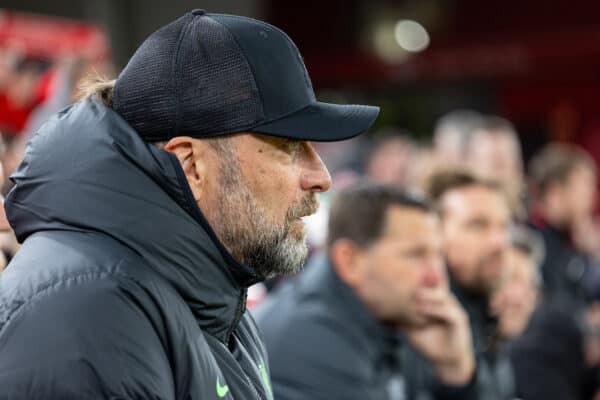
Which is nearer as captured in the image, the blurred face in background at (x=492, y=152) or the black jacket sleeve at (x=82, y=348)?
the black jacket sleeve at (x=82, y=348)

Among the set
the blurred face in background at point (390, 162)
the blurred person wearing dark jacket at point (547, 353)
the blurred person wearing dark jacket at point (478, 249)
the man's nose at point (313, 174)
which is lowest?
the blurred face in background at point (390, 162)

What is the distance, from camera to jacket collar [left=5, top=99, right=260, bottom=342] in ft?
4.52

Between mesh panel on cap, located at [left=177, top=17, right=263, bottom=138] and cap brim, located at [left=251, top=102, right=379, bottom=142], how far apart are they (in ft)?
0.11

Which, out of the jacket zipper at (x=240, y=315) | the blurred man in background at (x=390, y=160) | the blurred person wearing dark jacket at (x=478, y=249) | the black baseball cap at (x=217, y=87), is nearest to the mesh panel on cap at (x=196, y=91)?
the black baseball cap at (x=217, y=87)

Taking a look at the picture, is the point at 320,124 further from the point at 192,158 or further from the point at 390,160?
the point at 390,160

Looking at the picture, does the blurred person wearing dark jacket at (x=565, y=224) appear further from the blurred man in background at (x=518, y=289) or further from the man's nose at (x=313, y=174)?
the man's nose at (x=313, y=174)

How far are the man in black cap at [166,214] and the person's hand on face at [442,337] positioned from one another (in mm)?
1604

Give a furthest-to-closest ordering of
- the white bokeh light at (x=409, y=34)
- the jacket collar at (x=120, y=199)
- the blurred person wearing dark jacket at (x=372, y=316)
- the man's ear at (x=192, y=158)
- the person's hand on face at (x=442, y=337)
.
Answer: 1. the white bokeh light at (x=409, y=34)
2. the person's hand on face at (x=442, y=337)
3. the blurred person wearing dark jacket at (x=372, y=316)
4. the man's ear at (x=192, y=158)
5. the jacket collar at (x=120, y=199)

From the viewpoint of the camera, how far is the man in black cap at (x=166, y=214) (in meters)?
1.26

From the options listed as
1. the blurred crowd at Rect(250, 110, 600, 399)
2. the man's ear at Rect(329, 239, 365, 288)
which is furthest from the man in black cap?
the man's ear at Rect(329, 239, 365, 288)

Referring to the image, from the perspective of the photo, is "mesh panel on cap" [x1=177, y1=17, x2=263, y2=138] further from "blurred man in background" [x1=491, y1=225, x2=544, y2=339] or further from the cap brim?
"blurred man in background" [x1=491, y1=225, x2=544, y2=339]

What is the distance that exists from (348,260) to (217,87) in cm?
168

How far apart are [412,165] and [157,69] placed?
5688 millimetres

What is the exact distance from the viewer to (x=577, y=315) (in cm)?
468
